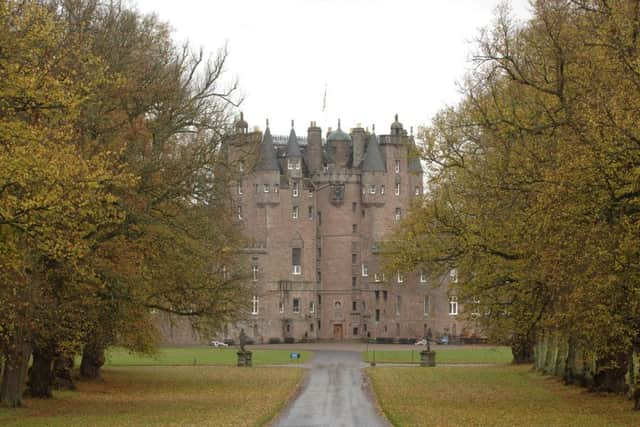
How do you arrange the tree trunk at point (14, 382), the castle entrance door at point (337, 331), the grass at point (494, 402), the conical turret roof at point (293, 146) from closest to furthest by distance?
the grass at point (494, 402) → the tree trunk at point (14, 382) → the conical turret roof at point (293, 146) → the castle entrance door at point (337, 331)

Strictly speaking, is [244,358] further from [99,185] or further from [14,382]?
[99,185]

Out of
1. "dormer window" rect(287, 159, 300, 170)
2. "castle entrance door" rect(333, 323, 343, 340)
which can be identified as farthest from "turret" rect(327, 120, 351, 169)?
"castle entrance door" rect(333, 323, 343, 340)

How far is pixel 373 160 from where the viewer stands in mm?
115188

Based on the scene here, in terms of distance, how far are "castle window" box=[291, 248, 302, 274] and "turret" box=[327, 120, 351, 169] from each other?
9.88m

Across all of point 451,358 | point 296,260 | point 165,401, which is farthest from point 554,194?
point 296,260

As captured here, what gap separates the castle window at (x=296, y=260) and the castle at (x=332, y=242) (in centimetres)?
10

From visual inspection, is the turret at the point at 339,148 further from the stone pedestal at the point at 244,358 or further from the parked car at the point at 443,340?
the stone pedestal at the point at 244,358

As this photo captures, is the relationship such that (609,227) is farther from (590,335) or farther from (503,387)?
(503,387)

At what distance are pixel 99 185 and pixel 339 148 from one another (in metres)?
93.6

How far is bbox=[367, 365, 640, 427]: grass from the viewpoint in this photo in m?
26.5

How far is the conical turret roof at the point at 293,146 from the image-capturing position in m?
114

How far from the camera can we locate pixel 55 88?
76.2 ft

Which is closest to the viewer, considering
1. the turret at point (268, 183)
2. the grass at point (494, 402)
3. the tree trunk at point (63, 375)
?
the grass at point (494, 402)

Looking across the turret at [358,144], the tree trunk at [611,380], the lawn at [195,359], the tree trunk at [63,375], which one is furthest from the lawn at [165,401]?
the turret at [358,144]
